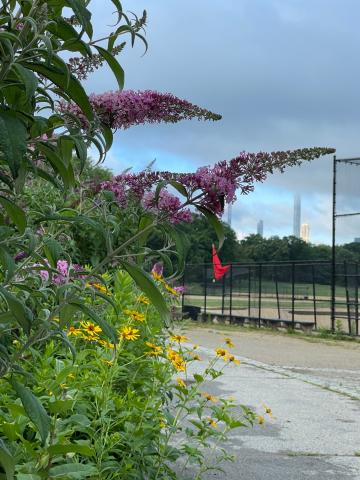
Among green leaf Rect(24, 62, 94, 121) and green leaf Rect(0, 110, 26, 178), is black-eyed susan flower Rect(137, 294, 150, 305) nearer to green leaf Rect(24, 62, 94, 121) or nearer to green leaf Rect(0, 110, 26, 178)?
green leaf Rect(24, 62, 94, 121)

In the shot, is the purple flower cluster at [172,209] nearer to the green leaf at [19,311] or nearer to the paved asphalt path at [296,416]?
the green leaf at [19,311]

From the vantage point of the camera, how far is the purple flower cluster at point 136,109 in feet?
6.45

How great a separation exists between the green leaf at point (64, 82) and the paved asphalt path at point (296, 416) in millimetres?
2913

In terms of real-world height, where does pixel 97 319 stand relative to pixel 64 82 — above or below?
below

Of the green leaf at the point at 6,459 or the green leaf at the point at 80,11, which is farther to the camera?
the green leaf at the point at 6,459

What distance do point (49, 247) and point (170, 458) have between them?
179 centimetres

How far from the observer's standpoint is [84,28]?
1364 mm

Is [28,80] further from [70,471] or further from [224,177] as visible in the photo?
[70,471]

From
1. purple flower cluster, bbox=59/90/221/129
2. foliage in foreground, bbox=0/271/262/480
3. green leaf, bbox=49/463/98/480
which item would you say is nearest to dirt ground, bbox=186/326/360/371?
foliage in foreground, bbox=0/271/262/480

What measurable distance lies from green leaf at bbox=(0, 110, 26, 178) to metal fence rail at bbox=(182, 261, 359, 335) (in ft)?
52.2

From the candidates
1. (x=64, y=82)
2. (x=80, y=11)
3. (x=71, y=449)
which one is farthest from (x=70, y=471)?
(x=80, y=11)

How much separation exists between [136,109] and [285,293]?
20.3 m

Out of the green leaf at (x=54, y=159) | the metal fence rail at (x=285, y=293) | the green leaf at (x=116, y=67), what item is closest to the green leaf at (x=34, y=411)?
the green leaf at (x=54, y=159)

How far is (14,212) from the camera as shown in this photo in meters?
1.43
